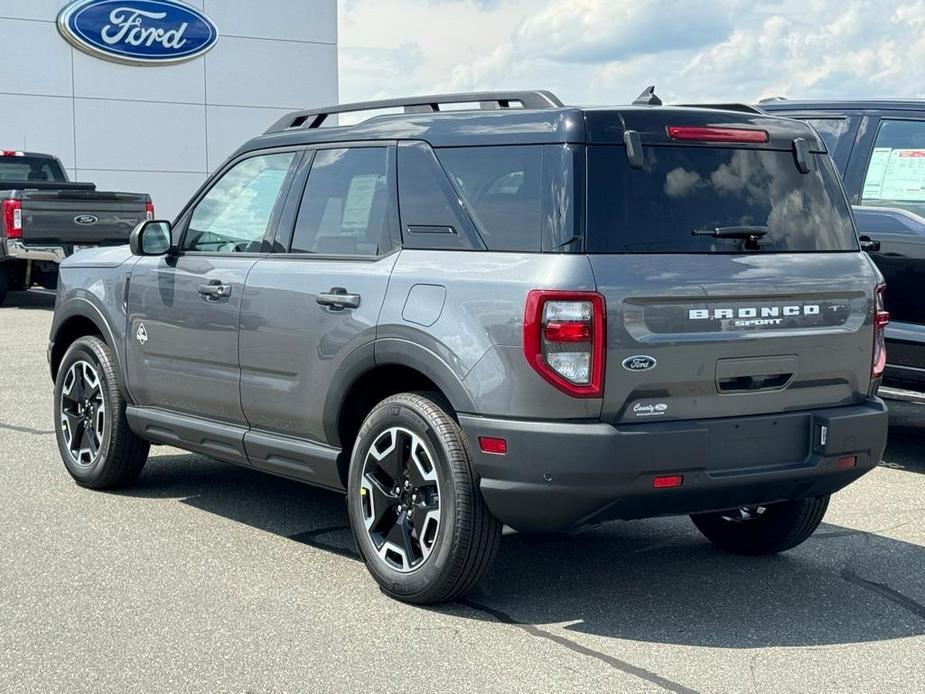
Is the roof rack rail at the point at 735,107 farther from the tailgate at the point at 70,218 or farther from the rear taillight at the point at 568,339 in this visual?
the tailgate at the point at 70,218

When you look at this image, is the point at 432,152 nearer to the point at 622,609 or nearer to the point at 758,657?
the point at 622,609

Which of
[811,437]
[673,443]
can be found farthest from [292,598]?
[811,437]

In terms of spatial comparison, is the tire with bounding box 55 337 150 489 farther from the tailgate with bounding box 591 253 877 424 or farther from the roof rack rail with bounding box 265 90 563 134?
the tailgate with bounding box 591 253 877 424

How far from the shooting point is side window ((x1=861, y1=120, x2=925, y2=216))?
7867mm

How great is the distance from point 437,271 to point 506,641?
1396mm

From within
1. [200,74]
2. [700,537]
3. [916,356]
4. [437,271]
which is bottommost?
[700,537]

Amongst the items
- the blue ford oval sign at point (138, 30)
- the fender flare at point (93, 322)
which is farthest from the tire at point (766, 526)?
the blue ford oval sign at point (138, 30)

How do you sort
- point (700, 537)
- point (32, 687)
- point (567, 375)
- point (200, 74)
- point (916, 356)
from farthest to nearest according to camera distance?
point (200, 74), point (916, 356), point (700, 537), point (567, 375), point (32, 687)

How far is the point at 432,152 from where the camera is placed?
17.3ft

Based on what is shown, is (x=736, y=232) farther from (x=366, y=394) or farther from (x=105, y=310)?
(x=105, y=310)

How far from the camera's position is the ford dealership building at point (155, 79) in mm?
27438

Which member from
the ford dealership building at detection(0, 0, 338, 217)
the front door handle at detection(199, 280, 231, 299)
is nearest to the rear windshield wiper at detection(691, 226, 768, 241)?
the front door handle at detection(199, 280, 231, 299)

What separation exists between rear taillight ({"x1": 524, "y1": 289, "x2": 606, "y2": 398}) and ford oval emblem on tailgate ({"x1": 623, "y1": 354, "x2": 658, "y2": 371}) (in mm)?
101

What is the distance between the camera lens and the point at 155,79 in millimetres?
29156
